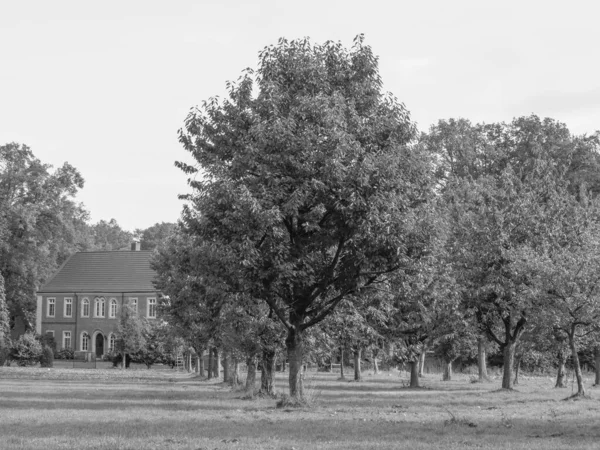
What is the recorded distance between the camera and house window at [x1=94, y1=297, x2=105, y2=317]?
300 ft

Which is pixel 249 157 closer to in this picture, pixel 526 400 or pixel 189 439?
pixel 189 439

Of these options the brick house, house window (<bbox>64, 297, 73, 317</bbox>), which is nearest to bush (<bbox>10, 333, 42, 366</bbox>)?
the brick house

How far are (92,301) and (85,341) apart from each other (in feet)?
14.3

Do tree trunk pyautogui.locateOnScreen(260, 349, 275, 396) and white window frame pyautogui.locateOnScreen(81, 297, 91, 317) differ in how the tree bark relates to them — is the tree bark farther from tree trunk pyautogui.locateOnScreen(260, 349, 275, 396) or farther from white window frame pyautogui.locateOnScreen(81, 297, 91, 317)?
white window frame pyautogui.locateOnScreen(81, 297, 91, 317)

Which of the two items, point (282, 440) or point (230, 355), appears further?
point (230, 355)

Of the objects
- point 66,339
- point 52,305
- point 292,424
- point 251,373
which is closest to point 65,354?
point 66,339

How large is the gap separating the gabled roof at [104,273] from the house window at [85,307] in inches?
46.2

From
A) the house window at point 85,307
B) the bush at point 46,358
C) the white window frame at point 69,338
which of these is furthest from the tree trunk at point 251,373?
the white window frame at point 69,338

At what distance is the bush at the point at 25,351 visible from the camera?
72188mm

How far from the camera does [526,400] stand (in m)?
29.5

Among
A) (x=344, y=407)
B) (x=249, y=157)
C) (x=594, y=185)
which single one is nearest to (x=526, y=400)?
(x=344, y=407)

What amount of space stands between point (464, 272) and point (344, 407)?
45.4 ft

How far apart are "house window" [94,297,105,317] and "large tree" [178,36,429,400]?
68172 millimetres

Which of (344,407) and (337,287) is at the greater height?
(337,287)
